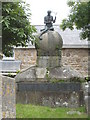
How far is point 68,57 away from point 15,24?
10.9 meters

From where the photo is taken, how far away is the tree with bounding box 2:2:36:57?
10280 millimetres

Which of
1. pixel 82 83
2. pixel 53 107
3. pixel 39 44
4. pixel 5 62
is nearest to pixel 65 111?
pixel 53 107

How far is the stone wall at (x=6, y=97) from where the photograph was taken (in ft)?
16.7

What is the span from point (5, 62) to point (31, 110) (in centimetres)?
1419

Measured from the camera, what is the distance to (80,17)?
1298 cm

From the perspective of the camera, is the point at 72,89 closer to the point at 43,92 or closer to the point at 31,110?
the point at 43,92

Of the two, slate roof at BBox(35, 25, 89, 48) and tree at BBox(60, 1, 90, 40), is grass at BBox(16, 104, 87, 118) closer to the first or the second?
tree at BBox(60, 1, 90, 40)

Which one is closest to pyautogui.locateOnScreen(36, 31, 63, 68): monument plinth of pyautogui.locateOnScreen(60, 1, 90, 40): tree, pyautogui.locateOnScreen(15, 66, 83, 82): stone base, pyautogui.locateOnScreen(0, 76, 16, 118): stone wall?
pyautogui.locateOnScreen(15, 66, 83, 82): stone base

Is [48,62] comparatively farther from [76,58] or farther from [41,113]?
[76,58]

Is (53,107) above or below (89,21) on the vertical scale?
below

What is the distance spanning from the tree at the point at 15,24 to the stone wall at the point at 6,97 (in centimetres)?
471

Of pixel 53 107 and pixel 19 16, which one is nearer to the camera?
pixel 53 107

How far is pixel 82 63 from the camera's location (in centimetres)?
2153

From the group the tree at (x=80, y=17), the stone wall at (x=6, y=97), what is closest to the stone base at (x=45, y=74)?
the tree at (x=80, y=17)
